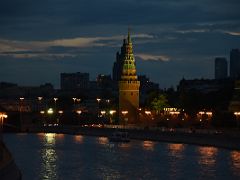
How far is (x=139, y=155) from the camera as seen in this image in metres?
68.0

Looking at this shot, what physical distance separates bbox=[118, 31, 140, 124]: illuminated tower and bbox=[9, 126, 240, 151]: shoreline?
10.7 metres

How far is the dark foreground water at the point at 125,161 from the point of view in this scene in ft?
170

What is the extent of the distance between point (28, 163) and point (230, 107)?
43644 millimetres

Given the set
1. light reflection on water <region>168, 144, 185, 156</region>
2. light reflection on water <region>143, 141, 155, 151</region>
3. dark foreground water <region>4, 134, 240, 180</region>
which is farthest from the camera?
light reflection on water <region>143, 141, 155, 151</region>

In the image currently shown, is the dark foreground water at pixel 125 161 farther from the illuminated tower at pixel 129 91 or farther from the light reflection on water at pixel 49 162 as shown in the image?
the illuminated tower at pixel 129 91

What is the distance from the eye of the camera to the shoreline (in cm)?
7268

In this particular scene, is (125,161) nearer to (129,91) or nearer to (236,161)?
(236,161)

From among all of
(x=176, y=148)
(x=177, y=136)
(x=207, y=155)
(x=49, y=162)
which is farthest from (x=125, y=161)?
(x=177, y=136)

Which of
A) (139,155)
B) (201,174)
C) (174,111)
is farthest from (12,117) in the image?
(201,174)

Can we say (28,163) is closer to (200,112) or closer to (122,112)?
(200,112)

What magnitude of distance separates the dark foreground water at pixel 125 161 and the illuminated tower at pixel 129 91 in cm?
3913

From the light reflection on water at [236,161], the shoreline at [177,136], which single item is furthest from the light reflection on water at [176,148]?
the light reflection on water at [236,161]

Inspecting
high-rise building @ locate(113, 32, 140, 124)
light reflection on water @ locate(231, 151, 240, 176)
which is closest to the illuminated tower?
high-rise building @ locate(113, 32, 140, 124)

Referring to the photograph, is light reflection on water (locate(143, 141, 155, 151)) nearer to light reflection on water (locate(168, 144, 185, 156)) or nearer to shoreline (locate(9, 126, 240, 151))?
shoreline (locate(9, 126, 240, 151))
